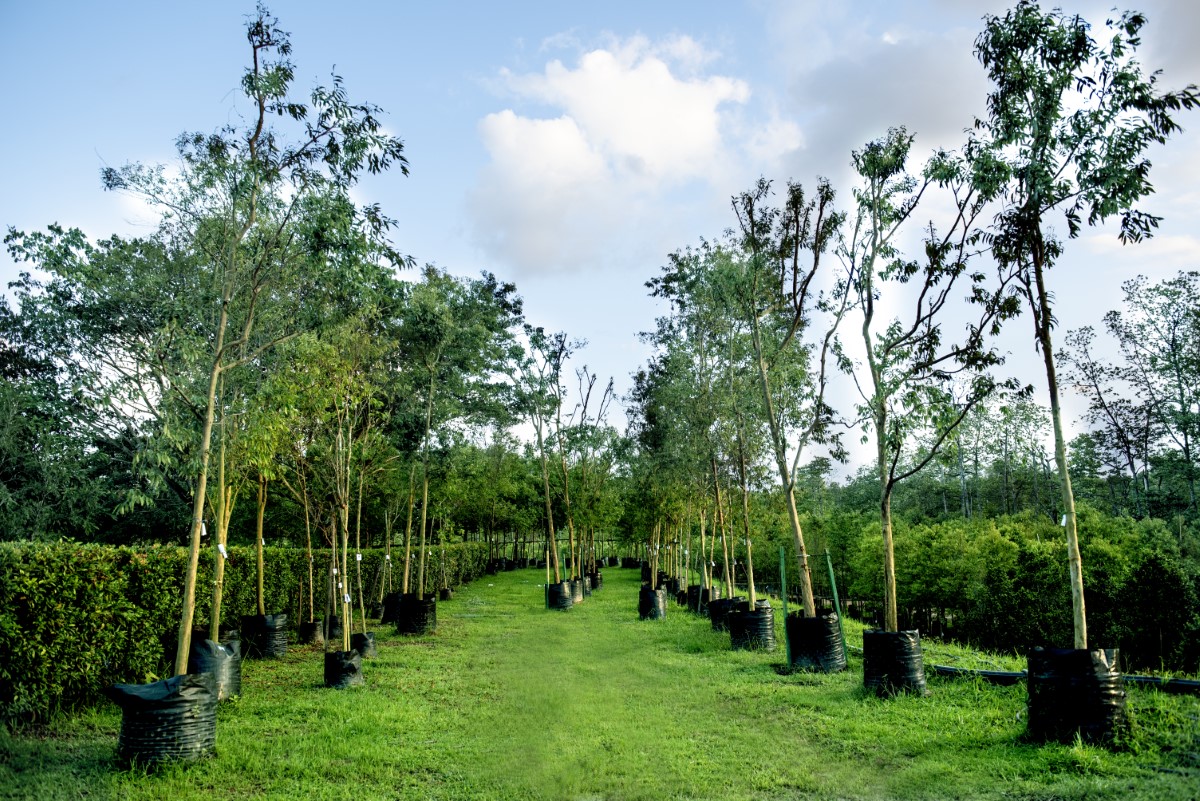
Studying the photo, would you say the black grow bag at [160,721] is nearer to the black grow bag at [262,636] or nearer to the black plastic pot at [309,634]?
the black grow bag at [262,636]

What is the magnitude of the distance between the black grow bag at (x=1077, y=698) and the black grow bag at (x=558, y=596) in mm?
15161

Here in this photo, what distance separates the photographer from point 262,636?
10.9m

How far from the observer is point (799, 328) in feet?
42.3

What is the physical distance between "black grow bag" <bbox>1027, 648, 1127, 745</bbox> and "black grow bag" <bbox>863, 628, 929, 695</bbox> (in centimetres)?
188

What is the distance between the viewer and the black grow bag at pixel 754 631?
11.6m

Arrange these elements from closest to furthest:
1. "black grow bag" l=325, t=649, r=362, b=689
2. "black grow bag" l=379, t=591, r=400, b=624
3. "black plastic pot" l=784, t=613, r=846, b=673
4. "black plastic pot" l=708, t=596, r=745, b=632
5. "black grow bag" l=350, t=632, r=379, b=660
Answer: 1. "black grow bag" l=325, t=649, r=362, b=689
2. "black plastic pot" l=784, t=613, r=846, b=673
3. "black grow bag" l=350, t=632, r=379, b=660
4. "black plastic pot" l=708, t=596, r=745, b=632
5. "black grow bag" l=379, t=591, r=400, b=624

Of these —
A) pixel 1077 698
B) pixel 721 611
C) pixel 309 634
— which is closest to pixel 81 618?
pixel 309 634

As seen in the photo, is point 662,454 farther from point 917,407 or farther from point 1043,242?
point 1043,242

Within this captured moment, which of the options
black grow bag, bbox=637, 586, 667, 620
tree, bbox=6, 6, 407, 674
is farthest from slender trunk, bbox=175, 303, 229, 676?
black grow bag, bbox=637, 586, 667, 620

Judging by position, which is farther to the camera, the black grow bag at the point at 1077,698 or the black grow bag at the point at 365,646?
the black grow bag at the point at 365,646

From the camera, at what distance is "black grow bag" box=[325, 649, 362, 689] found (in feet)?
29.4

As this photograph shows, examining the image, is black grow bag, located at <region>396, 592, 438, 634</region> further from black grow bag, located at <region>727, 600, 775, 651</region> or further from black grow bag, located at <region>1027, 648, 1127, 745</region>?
black grow bag, located at <region>1027, 648, 1127, 745</region>

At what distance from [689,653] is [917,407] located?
573cm

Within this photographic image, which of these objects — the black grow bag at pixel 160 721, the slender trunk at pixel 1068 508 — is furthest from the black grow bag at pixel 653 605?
the black grow bag at pixel 160 721
